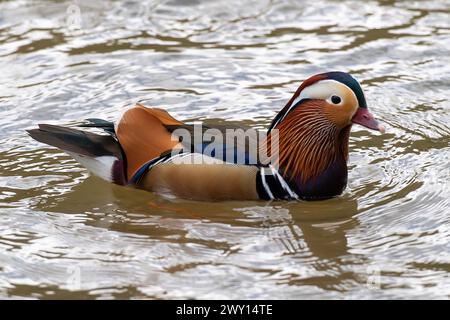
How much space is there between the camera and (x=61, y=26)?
1027 cm

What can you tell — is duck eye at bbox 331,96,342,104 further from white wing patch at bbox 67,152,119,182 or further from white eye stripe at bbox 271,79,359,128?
white wing patch at bbox 67,152,119,182

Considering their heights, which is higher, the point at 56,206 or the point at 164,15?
the point at 164,15

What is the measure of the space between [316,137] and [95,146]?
1.49 m

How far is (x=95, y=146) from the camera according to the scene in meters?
7.11

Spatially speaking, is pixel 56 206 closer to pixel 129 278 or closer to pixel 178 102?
pixel 129 278

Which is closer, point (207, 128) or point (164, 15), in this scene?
point (207, 128)

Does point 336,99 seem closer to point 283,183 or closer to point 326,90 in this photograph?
point 326,90

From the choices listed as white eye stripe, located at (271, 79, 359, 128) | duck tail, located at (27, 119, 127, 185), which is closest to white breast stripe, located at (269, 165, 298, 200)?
white eye stripe, located at (271, 79, 359, 128)

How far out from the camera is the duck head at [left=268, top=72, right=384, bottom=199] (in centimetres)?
686

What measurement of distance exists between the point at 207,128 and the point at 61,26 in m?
3.79

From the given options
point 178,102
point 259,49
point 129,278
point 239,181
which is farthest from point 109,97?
point 129,278

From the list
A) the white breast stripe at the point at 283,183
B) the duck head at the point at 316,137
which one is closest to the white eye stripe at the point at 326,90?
the duck head at the point at 316,137

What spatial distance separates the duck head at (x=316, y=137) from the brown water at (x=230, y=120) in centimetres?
16

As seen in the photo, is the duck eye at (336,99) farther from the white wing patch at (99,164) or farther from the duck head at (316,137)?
the white wing patch at (99,164)
